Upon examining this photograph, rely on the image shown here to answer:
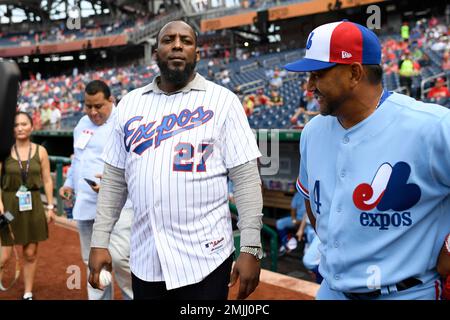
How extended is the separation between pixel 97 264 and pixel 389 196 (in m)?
1.19

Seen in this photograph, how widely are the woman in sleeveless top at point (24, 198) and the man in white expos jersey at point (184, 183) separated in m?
2.08

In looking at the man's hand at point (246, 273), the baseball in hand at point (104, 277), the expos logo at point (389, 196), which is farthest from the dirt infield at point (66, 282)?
the expos logo at point (389, 196)

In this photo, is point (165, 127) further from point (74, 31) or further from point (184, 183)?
point (74, 31)

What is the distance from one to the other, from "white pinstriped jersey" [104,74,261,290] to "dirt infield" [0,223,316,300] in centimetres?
189

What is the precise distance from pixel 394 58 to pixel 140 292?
11531 millimetres

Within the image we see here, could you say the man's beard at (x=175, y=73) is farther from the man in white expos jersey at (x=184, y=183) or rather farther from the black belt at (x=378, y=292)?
the black belt at (x=378, y=292)

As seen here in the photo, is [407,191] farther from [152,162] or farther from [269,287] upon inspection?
[269,287]

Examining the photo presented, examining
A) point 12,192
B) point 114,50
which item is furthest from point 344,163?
point 114,50

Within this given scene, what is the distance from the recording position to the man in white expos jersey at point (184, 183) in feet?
5.80

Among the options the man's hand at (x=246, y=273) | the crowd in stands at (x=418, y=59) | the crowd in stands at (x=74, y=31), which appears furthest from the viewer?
the crowd in stands at (x=74, y=31)

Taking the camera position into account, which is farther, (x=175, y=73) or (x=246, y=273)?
(x=175, y=73)

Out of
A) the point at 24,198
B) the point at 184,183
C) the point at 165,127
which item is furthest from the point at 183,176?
the point at 24,198

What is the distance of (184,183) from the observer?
1.76 m

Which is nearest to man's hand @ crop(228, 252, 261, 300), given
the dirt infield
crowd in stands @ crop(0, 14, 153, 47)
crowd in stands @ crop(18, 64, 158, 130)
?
the dirt infield
